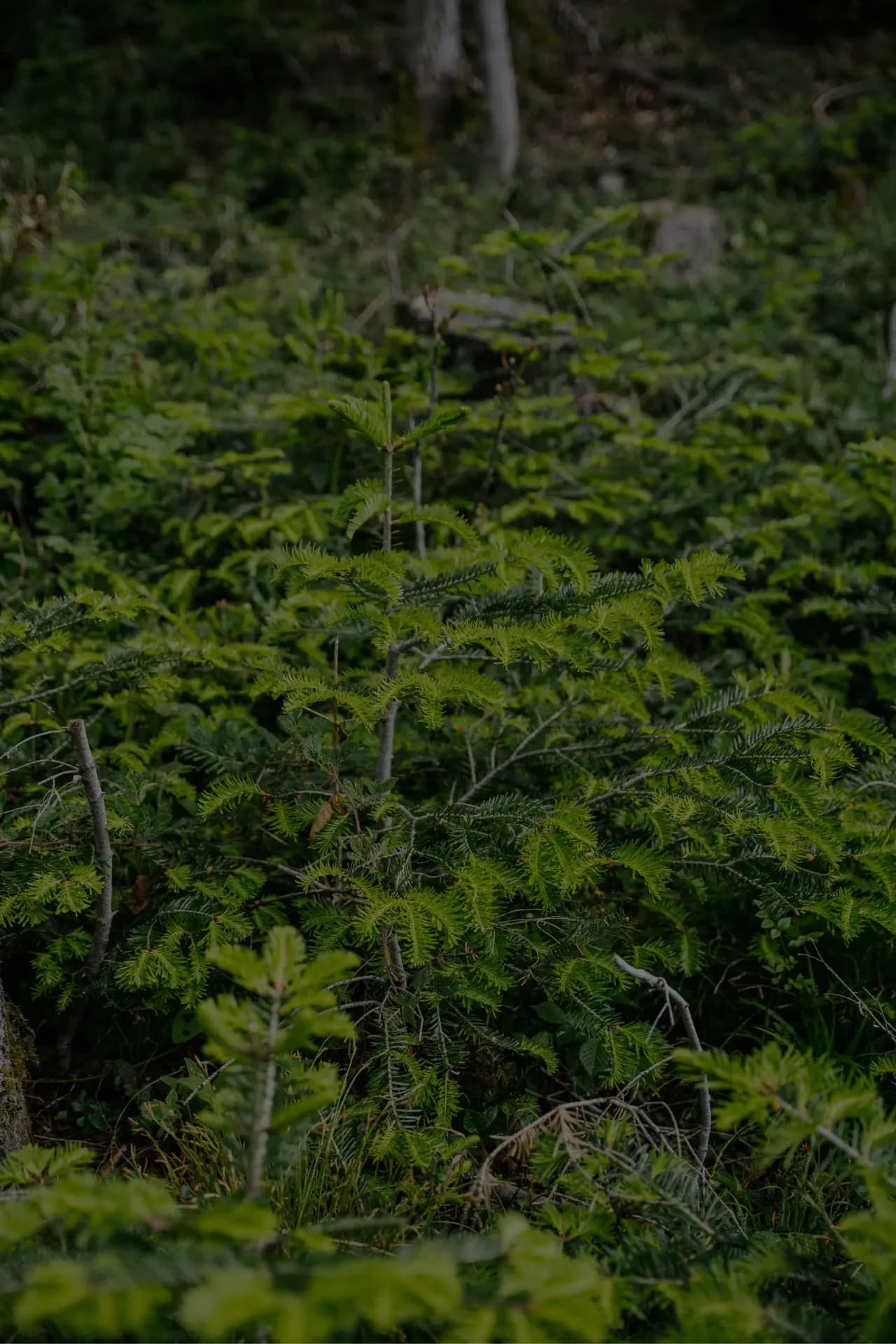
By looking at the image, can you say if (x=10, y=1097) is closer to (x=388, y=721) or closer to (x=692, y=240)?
(x=388, y=721)

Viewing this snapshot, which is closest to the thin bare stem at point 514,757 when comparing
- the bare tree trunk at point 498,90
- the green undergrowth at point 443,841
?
the green undergrowth at point 443,841

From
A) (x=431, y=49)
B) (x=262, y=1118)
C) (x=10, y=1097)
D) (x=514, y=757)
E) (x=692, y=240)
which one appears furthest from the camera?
(x=431, y=49)

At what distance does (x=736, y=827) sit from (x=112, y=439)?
9.85 ft

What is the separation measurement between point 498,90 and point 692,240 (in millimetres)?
2803

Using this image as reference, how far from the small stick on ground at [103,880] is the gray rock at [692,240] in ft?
19.7

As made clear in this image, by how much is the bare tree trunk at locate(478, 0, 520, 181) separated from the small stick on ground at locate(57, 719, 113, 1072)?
25.3 ft

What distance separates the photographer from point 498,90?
320 inches

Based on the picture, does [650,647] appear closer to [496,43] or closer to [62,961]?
[62,961]

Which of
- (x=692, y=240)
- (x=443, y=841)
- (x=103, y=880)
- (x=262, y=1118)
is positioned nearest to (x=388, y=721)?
(x=443, y=841)

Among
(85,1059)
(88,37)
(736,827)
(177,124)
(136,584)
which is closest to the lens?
(736,827)

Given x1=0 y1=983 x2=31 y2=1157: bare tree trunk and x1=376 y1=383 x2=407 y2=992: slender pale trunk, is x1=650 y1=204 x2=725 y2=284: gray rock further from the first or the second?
x1=0 y1=983 x2=31 y2=1157: bare tree trunk

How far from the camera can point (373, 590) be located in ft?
6.64

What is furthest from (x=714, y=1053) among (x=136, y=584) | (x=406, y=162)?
(x=406, y=162)

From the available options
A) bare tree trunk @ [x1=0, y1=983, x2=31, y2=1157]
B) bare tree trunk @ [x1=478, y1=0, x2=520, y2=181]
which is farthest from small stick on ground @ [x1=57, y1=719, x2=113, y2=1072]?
bare tree trunk @ [x1=478, y1=0, x2=520, y2=181]
